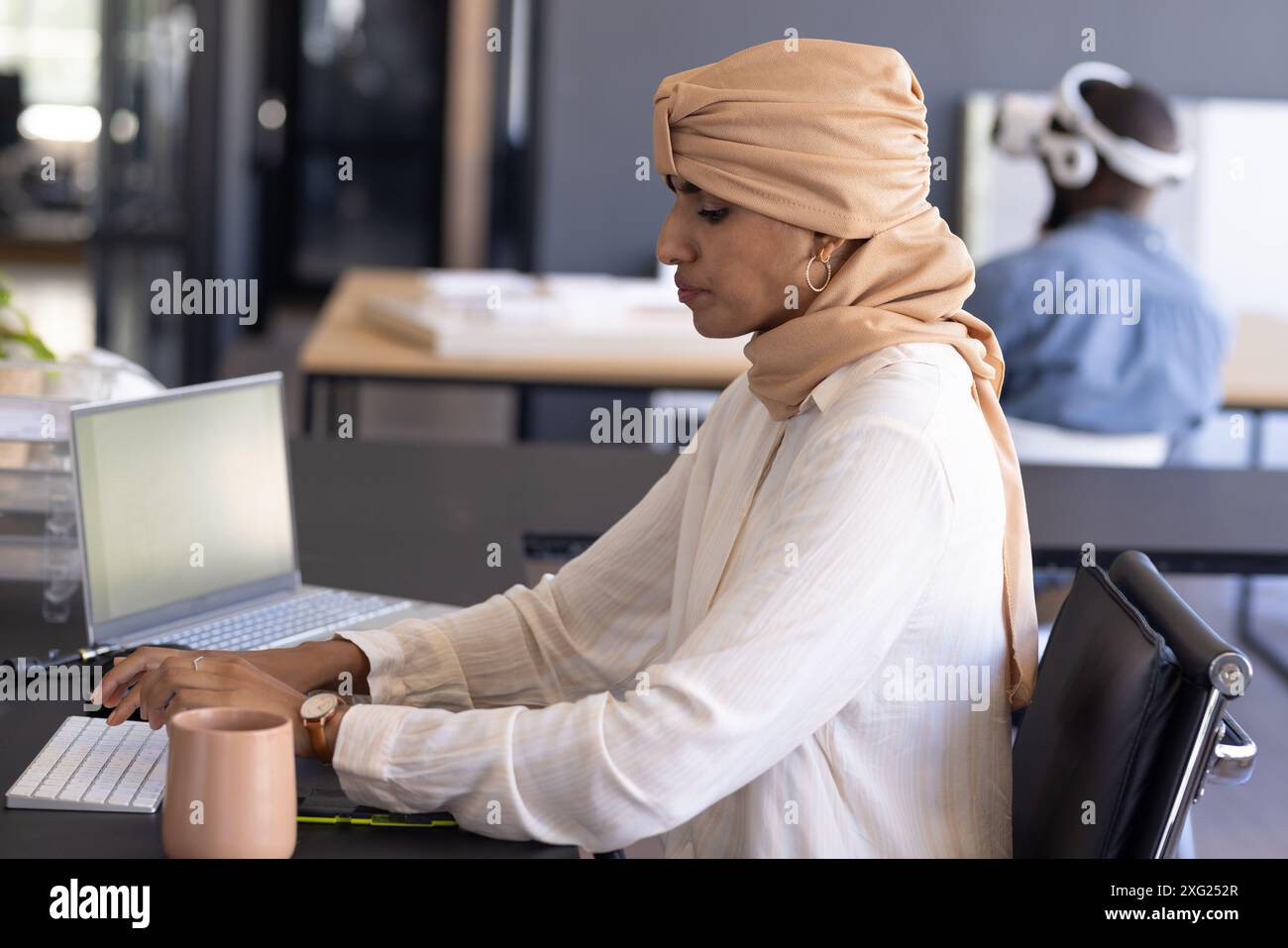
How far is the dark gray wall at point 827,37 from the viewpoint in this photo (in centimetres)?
473

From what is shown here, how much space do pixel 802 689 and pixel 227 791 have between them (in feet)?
1.35

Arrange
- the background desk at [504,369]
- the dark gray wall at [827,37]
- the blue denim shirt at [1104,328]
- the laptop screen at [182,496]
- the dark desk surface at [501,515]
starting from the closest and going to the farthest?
1. the laptop screen at [182,496]
2. the dark desk surface at [501,515]
3. the blue denim shirt at [1104,328]
4. the background desk at [504,369]
5. the dark gray wall at [827,37]

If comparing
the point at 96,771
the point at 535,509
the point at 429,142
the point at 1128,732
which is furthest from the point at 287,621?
the point at 429,142

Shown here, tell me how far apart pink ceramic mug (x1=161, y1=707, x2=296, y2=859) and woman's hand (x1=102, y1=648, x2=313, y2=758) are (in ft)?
0.35

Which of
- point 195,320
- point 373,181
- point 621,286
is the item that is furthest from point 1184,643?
point 373,181

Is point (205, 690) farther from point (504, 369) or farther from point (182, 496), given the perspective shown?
point (504, 369)

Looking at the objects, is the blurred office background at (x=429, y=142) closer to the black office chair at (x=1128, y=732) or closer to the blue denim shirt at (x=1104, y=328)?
the blue denim shirt at (x=1104, y=328)

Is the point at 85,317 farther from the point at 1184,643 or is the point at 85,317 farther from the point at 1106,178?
the point at 1184,643

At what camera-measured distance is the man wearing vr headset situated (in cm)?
315

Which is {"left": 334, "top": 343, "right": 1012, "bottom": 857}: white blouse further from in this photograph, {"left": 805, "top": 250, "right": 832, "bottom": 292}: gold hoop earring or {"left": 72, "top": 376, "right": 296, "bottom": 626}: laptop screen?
{"left": 72, "top": 376, "right": 296, "bottom": 626}: laptop screen

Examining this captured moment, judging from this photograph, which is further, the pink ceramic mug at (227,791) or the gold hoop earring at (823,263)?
the gold hoop earring at (823,263)

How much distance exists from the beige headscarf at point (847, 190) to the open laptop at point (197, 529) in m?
0.63

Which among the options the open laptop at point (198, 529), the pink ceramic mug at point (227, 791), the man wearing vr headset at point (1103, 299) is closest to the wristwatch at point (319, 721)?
the pink ceramic mug at point (227, 791)

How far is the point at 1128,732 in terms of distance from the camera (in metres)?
1.16
